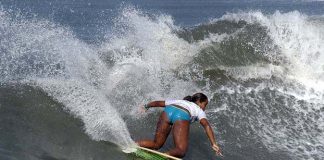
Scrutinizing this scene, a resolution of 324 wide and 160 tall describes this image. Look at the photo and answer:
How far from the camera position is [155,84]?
41.2 ft

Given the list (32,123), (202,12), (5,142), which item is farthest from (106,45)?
(202,12)

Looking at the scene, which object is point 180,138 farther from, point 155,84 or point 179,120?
point 155,84

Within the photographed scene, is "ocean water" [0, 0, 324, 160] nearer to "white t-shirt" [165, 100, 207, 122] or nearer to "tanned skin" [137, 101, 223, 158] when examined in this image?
"tanned skin" [137, 101, 223, 158]

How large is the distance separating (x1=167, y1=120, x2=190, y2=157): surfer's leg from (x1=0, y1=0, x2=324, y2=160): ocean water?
838 millimetres

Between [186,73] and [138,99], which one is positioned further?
[186,73]

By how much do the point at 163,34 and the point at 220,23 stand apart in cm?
320

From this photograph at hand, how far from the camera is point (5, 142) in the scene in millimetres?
8227

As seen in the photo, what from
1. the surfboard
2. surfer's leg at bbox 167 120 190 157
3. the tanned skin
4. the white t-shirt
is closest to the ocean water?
the surfboard

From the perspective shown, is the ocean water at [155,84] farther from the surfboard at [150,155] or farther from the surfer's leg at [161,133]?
the surfer's leg at [161,133]

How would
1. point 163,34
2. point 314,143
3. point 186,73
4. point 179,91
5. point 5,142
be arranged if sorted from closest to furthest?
1. point 5,142
2. point 314,143
3. point 179,91
4. point 186,73
5. point 163,34

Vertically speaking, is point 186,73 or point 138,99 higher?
point 186,73

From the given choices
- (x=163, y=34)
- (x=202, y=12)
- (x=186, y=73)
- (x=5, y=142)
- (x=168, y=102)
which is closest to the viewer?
(x=5, y=142)

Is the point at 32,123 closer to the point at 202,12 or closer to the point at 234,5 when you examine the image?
the point at 202,12

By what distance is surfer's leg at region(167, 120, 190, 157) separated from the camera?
27.6 feet
